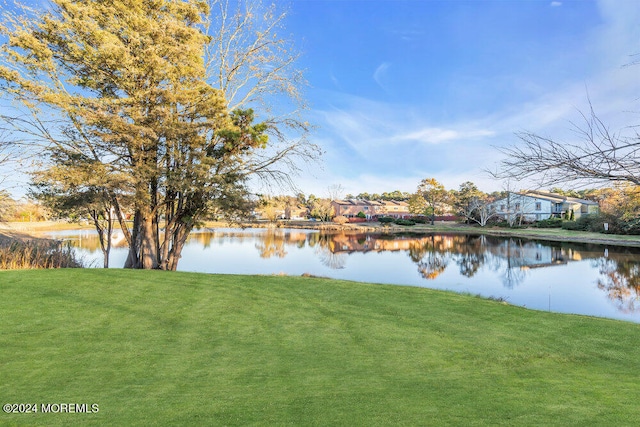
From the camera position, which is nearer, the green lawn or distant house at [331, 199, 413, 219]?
the green lawn

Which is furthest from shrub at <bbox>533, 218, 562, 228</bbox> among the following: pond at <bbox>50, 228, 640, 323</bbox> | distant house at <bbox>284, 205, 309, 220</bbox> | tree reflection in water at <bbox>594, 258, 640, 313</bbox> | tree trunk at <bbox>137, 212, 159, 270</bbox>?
tree trunk at <bbox>137, 212, 159, 270</bbox>

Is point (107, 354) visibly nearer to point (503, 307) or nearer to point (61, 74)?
point (503, 307)

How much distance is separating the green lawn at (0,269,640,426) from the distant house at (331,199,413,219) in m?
71.5

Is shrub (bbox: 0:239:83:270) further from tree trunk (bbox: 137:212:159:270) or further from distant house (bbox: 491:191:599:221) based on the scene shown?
distant house (bbox: 491:191:599:221)

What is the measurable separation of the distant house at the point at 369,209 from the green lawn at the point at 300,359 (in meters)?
71.5

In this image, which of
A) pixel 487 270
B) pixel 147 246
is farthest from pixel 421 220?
pixel 147 246

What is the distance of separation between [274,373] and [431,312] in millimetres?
3746

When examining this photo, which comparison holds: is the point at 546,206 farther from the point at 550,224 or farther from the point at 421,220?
the point at 421,220

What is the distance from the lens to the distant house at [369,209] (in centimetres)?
8050

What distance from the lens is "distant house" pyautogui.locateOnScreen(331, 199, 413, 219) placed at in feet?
264

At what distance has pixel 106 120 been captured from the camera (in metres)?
9.80

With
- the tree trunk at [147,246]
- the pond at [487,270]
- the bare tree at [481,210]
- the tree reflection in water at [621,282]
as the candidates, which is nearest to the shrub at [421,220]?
the bare tree at [481,210]

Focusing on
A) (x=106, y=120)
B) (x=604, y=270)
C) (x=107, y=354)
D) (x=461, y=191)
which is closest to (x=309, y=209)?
(x=461, y=191)

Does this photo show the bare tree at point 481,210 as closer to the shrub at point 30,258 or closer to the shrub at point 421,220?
the shrub at point 421,220
